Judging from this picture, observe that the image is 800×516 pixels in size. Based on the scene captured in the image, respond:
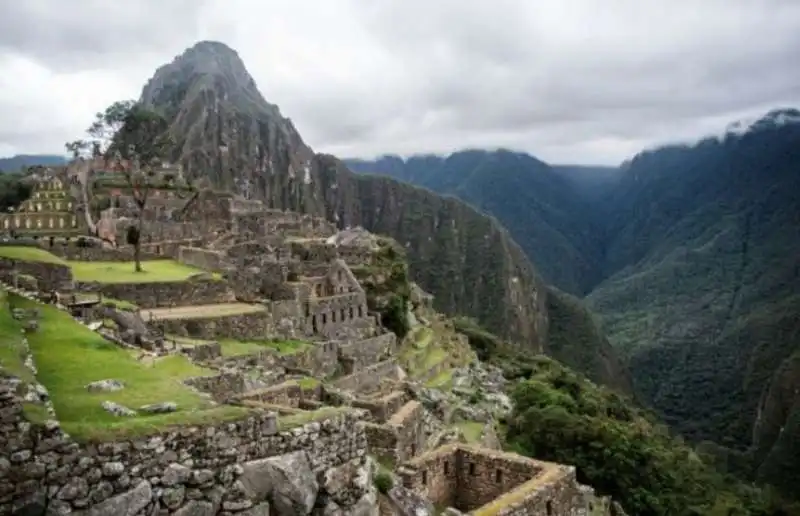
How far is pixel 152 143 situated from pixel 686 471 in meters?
88.5

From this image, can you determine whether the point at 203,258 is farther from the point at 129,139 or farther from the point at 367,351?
the point at 129,139

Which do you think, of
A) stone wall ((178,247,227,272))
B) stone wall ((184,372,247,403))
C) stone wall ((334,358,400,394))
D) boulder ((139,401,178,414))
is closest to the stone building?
stone wall ((178,247,227,272))

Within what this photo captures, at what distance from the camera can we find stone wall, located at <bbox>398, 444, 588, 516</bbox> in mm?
12039

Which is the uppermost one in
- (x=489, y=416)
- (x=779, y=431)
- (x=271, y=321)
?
(x=271, y=321)

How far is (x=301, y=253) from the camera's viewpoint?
5097cm

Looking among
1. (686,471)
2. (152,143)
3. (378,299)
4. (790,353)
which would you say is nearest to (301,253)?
(378,299)

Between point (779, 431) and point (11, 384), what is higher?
point (11, 384)

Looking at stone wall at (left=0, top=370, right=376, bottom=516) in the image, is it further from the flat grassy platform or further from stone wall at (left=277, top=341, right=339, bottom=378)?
stone wall at (left=277, top=341, right=339, bottom=378)

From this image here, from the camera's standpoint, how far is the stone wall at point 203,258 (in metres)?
38.3

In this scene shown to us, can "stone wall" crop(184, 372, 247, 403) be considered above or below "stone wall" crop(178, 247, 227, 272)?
below

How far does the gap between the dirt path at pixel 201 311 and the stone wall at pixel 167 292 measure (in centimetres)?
50

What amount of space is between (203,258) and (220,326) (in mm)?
11490

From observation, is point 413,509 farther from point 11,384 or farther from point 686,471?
point 686,471

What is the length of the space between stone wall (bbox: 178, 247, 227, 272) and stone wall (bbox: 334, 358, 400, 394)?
9218 mm
